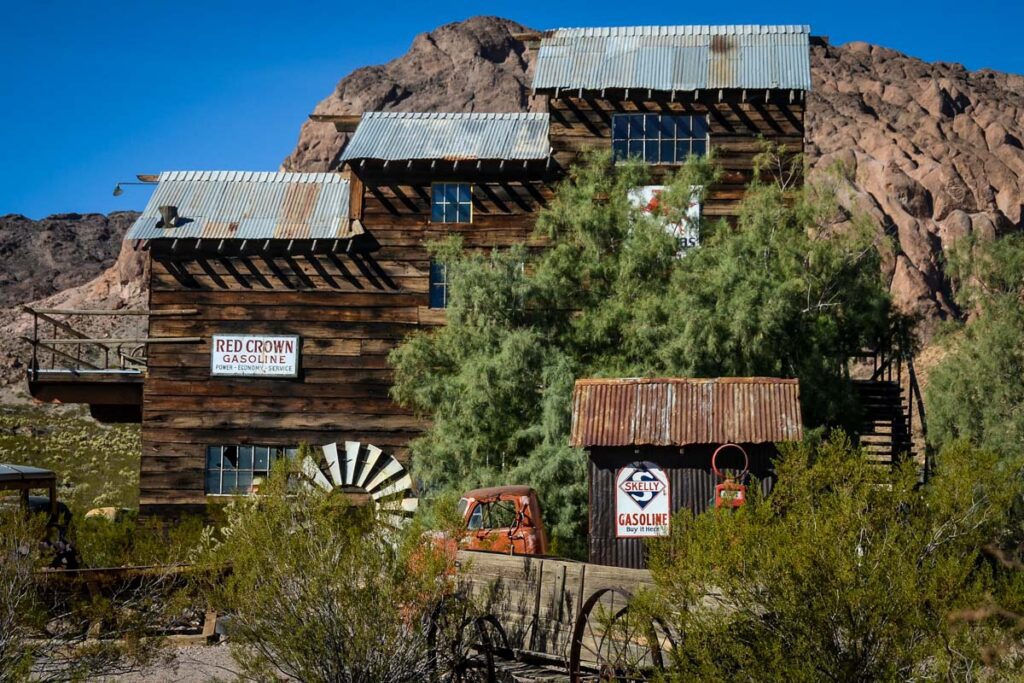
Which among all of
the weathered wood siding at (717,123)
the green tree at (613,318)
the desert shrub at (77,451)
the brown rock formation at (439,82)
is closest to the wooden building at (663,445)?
the green tree at (613,318)

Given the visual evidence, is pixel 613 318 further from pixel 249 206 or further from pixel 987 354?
pixel 987 354

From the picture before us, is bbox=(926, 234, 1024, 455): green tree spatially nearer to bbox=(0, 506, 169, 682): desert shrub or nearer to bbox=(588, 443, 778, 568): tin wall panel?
bbox=(588, 443, 778, 568): tin wall panel

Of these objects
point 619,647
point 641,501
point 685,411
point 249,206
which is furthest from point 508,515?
point 249,206

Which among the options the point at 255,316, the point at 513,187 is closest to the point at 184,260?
the point at 255,316

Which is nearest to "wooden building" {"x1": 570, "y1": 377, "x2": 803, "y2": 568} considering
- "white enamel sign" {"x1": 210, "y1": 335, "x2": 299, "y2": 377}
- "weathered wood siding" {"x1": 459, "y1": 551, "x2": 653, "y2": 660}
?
"weathered wood siding" {"x1": 459, "y1": 551, "x2": 653, "y2": 660}

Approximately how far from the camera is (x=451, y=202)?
24.5 metres

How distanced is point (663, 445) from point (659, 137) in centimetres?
961

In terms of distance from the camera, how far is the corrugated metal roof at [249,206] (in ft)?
79.8

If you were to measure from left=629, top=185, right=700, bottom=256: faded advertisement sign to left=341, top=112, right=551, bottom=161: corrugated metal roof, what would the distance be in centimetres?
210

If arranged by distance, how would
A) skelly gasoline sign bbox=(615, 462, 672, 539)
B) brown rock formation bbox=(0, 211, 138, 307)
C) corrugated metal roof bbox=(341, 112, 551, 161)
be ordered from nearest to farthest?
skelly gasoline sign bbox=(615, 462, 672, 539) → corrugated metal roof bbox=(341, 112, 551, 161) → brown rock formation bbox=(0, 211, 138, 307)

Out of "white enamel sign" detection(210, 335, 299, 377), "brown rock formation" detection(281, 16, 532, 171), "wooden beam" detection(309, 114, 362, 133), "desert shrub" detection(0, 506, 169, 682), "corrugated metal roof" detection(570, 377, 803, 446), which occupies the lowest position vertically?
"desert shrub" detection(0, 506, 169, 682)

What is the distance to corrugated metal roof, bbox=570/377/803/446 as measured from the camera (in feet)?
53.3

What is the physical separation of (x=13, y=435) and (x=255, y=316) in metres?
37.4

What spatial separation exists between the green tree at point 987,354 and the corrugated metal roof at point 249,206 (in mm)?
19882
